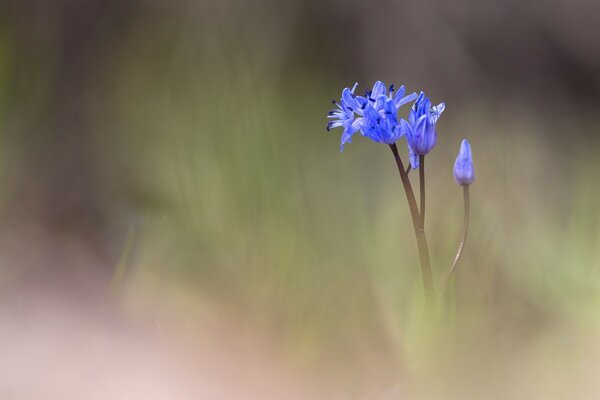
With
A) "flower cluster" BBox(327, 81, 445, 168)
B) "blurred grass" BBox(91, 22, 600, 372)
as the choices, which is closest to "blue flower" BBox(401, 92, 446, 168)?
"flower cluster" BBox(327, 81, 445, 168)

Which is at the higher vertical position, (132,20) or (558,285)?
(132,20)

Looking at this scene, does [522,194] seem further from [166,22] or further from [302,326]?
[166,22]

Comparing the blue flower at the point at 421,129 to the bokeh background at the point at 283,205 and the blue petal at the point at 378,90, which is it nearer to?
the blue petal at the point at 378,90

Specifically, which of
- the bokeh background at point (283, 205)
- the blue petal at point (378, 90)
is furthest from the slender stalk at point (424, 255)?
the blue petal at point (378, 90)

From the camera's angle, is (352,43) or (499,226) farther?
(352,43)

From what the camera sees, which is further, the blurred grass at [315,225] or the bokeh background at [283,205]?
the blurred grass at [315,225]

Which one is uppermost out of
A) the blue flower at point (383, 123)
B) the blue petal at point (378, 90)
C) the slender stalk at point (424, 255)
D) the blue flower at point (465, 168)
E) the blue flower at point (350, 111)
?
the blue petal at point (378, 90)

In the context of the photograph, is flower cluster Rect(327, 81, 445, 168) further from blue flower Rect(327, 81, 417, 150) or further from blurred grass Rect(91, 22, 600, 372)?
blurred grass Rect(91, 22, 600, 372)

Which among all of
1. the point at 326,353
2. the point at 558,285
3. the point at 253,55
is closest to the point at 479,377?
the point at 326,353
